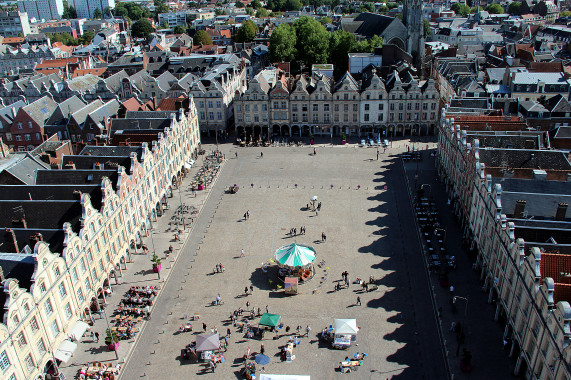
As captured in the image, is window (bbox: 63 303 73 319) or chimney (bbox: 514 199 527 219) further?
chimney (bbox: 514 199 527 219)

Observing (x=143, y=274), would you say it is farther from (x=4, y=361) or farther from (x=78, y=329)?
(x=4, y=361)

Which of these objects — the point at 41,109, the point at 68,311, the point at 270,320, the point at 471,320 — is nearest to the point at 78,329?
the point at 68,311

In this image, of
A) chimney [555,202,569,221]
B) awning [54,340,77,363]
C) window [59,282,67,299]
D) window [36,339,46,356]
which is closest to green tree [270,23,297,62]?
chimney [555,202,569,221]

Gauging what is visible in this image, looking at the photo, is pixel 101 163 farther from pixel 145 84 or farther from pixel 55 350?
pixel 145 84

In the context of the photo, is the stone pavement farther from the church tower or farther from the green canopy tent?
the church tower

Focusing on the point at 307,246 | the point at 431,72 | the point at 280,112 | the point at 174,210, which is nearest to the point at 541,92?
the point at 431,72

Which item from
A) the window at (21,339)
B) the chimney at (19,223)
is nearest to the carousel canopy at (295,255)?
the window at (21,339)
